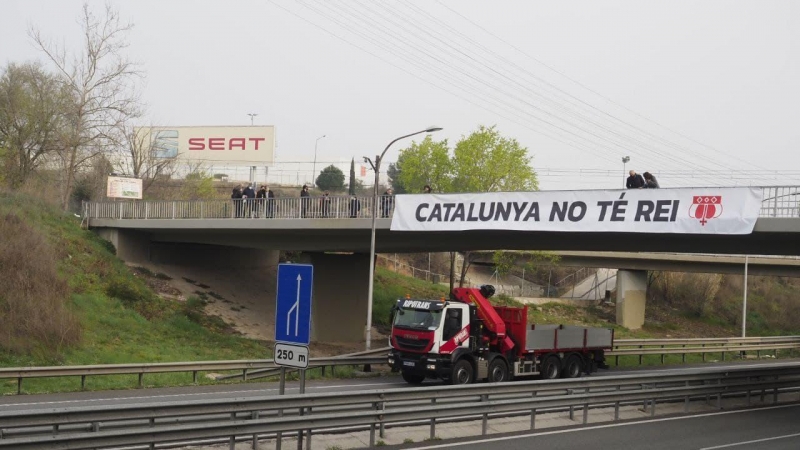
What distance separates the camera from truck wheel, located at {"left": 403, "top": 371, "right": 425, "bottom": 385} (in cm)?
2473

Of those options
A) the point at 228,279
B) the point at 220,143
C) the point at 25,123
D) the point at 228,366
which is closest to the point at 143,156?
the point at 220,143

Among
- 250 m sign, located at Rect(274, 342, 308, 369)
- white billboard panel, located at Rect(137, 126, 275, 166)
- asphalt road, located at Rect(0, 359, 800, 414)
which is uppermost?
white billboard panel, located at Rect(137, 126, 275, 166)

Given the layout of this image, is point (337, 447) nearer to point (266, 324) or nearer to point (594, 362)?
point (594, 362)

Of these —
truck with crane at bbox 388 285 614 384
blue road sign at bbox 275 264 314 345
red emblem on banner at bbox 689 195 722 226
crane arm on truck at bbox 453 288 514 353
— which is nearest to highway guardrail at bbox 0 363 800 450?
blue road sign at bbox 275 264 314 345

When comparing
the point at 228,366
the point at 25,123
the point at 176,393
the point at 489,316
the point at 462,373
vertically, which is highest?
the point at 25,123

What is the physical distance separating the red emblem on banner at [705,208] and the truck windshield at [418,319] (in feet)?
25.1

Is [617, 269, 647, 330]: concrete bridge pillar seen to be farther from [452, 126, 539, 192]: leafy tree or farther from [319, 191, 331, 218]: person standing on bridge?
[319, 191, 331, 218]: person standing on bridge

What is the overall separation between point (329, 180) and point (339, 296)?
55497mm

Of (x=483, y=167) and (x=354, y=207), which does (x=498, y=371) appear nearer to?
(x=354, y=207)

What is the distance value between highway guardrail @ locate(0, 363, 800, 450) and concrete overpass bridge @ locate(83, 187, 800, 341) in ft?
17.5

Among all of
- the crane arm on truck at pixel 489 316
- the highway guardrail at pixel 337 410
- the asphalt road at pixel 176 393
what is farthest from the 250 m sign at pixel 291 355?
the crane arm on truck at pixel 489 316

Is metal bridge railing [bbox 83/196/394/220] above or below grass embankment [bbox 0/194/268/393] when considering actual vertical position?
above

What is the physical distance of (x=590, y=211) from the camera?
2517 cm

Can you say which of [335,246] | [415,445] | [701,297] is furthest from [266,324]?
[701,297]
